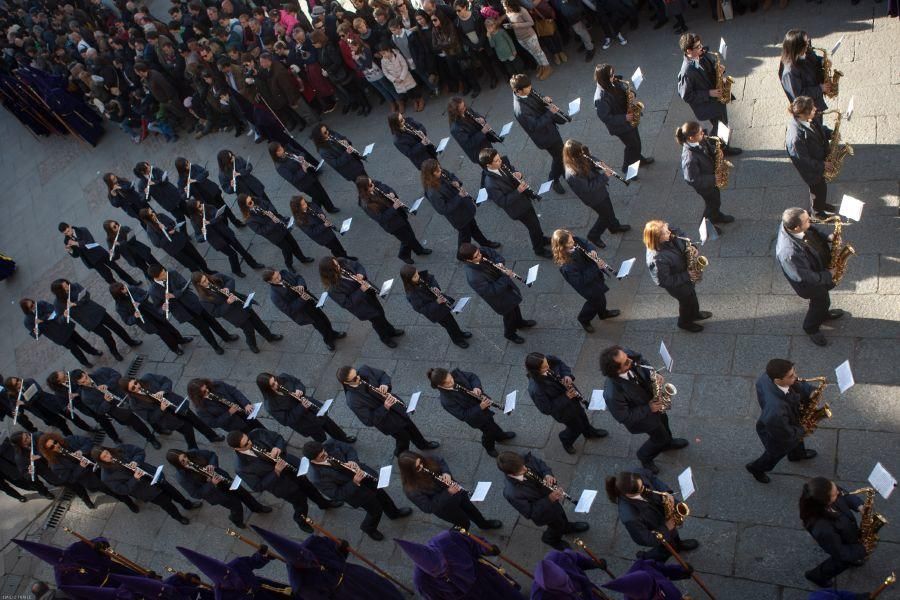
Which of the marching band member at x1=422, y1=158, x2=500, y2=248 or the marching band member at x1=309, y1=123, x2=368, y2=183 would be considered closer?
the marching band member at x1=422, y1=158, x2=500, y2=248

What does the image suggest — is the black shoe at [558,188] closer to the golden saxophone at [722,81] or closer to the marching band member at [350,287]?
the golden saxophone at [722,81]

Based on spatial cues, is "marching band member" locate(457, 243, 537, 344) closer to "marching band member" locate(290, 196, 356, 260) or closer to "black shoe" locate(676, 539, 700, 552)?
"marching band member" locate(290, 196, 356, 260)

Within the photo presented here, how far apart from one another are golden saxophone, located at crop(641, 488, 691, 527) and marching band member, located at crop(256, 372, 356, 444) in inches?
165

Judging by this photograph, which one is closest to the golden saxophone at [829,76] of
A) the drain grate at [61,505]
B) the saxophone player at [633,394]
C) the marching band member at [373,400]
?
the saxophone player at [633,394]

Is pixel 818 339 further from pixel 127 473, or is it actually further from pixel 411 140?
pixel 127 473

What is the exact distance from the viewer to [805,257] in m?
7.48

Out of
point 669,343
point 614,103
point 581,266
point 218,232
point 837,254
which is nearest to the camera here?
point 837,254

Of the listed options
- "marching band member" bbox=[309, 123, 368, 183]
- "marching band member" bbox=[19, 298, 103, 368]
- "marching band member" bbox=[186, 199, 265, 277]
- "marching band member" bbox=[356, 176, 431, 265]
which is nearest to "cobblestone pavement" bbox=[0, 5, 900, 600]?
"marching band member" bbox=[186, 199, 265, 277]

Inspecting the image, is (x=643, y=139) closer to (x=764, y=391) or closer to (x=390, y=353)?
(x=390, y=353)

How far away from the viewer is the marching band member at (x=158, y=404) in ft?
32.4

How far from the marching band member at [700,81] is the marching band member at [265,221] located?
19.7ft

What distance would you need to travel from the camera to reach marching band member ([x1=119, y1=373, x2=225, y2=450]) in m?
9.87

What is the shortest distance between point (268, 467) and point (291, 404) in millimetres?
812

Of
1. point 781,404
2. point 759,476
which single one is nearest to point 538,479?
point 759,476
